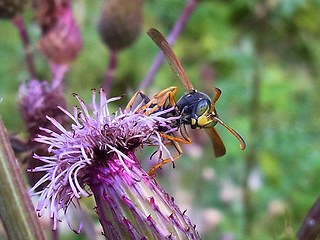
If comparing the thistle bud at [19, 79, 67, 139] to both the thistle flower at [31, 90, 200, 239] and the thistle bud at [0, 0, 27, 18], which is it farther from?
the thistle bud at [0, 0, 27, 18]

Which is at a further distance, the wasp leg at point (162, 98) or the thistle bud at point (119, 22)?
the thistle bud at point (119, 22)

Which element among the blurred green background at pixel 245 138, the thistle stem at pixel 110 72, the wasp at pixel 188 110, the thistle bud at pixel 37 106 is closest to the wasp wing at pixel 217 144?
the wasp at pixel 188 110

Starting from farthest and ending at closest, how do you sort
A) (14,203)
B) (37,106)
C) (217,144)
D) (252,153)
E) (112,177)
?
(252,153) → (37,106) → (217,144) → (112,177) → (14,203)

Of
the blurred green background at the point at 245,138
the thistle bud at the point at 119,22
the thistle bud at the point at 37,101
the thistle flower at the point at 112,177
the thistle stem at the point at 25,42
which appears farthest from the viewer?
the blurred green background at the point at 245,138

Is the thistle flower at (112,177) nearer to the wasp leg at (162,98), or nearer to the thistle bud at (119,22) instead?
the wasp leg at (162,98)

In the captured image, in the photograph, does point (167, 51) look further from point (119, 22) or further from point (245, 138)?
point (245, 138)

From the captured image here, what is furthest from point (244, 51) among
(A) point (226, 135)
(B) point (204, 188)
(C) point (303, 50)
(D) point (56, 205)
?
(C) point (303, 50)

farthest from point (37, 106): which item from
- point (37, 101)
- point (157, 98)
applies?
point (157, 98)
